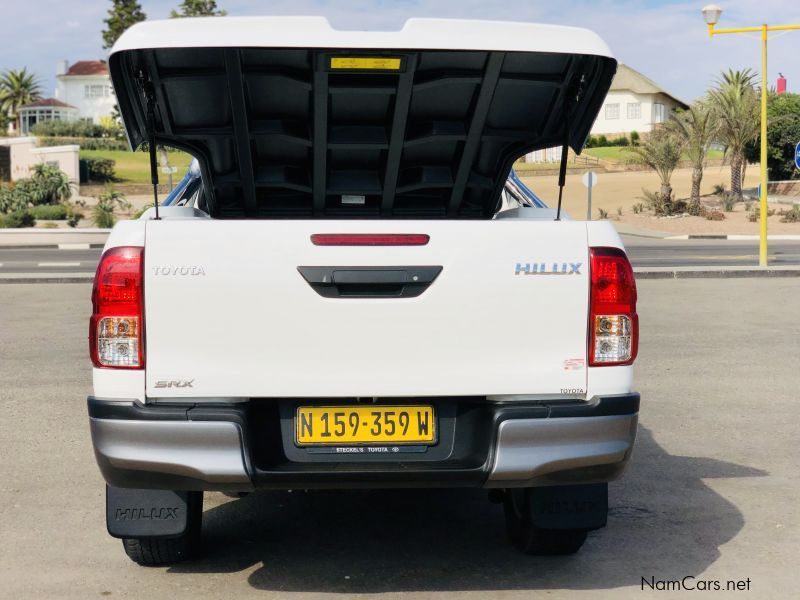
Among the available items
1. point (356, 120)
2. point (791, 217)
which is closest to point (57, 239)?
point (791, 217)

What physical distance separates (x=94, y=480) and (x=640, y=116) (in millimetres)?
90752

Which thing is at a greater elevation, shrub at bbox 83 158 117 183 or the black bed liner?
shrub at bbox 83 158 117 183

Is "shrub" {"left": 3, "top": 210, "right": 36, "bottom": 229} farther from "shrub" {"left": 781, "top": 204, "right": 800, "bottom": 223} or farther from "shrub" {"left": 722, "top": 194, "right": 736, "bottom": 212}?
"shrub" {"left": 781, "top": 204, "right": 800, "bottom": 223}

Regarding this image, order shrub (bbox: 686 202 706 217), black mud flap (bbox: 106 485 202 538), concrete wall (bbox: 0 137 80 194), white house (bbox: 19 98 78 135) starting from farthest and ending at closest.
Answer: white house (bbox: 19 98 78 135)
concrete wall (bbox: 0 137 80 194)
shrub (bbox: 686 202 706 217)
black mud flap (bbox: 106 485 202 538)

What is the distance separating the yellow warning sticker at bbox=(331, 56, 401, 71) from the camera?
Result: 4.53 metres

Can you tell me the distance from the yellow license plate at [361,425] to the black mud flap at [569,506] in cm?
73

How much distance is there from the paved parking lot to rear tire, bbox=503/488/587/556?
66mm

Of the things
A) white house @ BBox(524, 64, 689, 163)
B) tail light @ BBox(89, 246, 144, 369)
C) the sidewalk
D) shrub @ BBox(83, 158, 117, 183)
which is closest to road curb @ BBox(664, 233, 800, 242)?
the sidewalk

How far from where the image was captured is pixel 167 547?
14.9 feet

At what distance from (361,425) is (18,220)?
128 ft

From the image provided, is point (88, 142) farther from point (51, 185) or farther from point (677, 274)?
point (677, 274)

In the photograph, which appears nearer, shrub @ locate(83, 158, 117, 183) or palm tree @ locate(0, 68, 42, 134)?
shrub @ locate(83, 158, 117, 183)

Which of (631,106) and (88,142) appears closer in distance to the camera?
(88,142)

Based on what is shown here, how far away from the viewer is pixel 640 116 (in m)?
92.7
